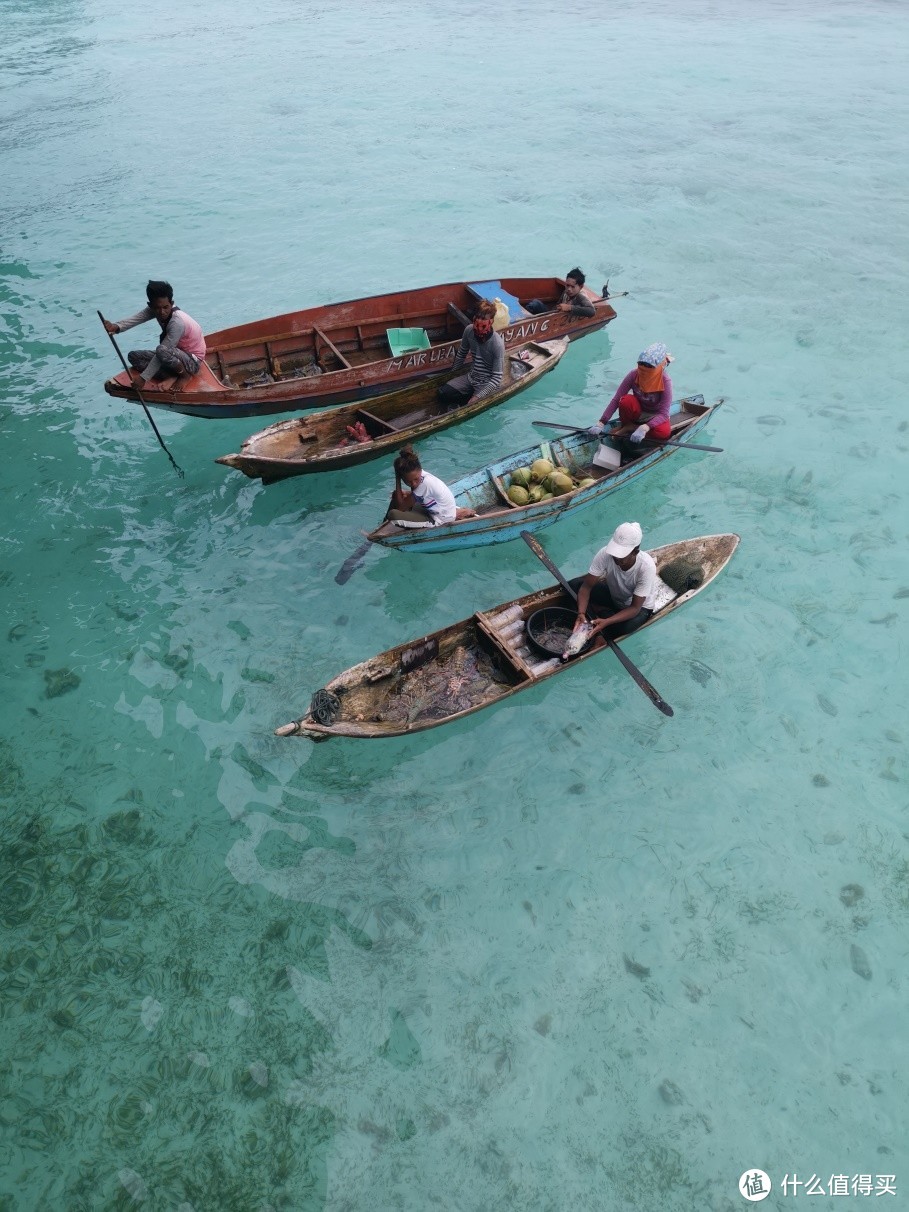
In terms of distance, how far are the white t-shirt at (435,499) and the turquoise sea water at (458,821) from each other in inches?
57.9

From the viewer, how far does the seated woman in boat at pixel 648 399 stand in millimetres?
10062

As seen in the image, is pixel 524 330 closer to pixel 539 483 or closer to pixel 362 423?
pixel 362 423

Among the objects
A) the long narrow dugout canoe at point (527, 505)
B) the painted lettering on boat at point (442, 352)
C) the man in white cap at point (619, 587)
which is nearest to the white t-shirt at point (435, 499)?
the long narrow dugout canoe at point (527, 505)

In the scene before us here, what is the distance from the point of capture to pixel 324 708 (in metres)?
7.66

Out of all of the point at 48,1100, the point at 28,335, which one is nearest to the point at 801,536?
the point at 48,1100

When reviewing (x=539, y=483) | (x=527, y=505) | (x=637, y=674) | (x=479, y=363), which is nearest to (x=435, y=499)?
(x=527, y=505)

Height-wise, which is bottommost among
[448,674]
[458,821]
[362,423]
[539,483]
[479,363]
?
[458,821]

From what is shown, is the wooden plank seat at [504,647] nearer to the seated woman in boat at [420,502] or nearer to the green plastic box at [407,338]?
the seated woman in boat at [420,502]

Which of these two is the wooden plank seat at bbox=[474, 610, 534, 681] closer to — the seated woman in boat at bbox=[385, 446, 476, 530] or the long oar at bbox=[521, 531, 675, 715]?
the long oar at bbox=[521, 531, 675, 715]

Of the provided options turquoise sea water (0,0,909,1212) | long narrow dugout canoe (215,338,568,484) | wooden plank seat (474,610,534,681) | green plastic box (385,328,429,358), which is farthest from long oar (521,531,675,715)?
green plastic box (385,328,429,358)

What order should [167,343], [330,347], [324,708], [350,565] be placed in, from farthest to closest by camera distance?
[330,347] → [167,343] → [350,565] → [324,708]

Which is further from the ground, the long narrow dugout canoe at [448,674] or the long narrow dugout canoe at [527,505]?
the long narrow dugout canoe at [527,505]

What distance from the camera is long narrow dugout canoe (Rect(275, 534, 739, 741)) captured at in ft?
25.6

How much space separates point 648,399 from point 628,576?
150 inches
